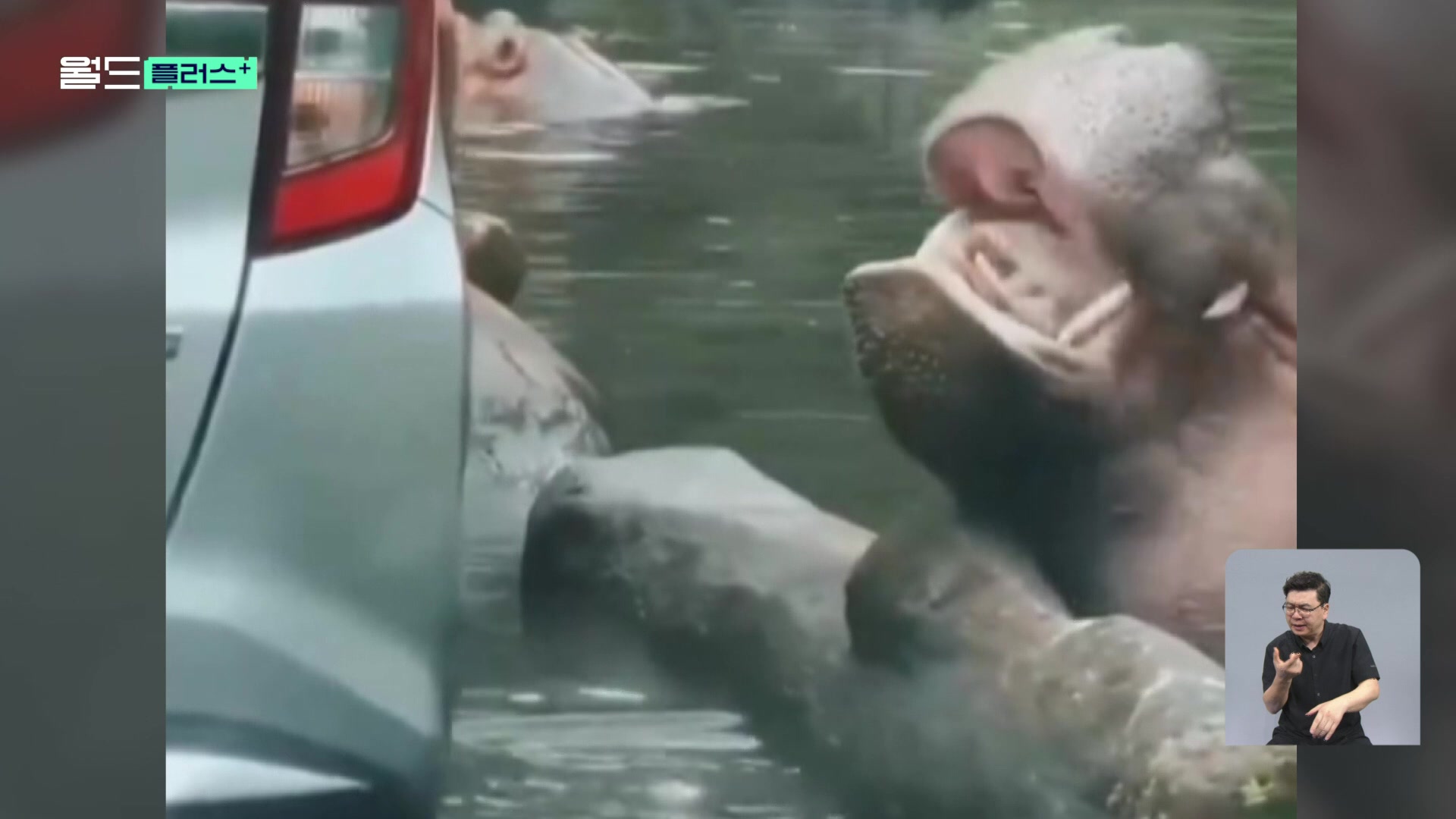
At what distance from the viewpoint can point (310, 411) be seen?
7.50ft

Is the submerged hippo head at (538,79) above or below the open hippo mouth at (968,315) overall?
above

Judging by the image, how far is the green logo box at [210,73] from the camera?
232 cm

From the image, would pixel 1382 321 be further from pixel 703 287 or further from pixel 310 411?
pixel 310 411

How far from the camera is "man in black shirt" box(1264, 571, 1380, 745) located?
96.1 inches

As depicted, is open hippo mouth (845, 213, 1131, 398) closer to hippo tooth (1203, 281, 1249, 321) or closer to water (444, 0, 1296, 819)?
water (444, 0, 1296, 819)

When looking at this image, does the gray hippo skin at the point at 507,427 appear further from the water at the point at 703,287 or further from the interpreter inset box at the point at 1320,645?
the interpreter inset box at the point at 1320,645

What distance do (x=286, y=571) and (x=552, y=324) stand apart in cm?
70

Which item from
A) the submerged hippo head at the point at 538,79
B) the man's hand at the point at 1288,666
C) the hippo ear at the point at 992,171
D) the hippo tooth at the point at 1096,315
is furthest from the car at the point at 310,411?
the man's hand at the point at 1288,666

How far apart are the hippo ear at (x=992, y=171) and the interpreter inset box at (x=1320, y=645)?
33.4 inches

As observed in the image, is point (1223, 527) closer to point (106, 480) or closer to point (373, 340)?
point (373, 340)

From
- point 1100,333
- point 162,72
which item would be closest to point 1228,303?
point 1100,333

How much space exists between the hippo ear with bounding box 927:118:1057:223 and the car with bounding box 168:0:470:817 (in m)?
1.01

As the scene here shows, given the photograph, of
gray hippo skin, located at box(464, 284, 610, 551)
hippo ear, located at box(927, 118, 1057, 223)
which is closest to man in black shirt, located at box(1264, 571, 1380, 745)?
hippo ear, located at box(927, 118, 1057, 223)

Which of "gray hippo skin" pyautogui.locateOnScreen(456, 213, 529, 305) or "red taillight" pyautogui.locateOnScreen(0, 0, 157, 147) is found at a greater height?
"red taillight" pyautogui.locateOnScreen(0, 0, 157, 147)
